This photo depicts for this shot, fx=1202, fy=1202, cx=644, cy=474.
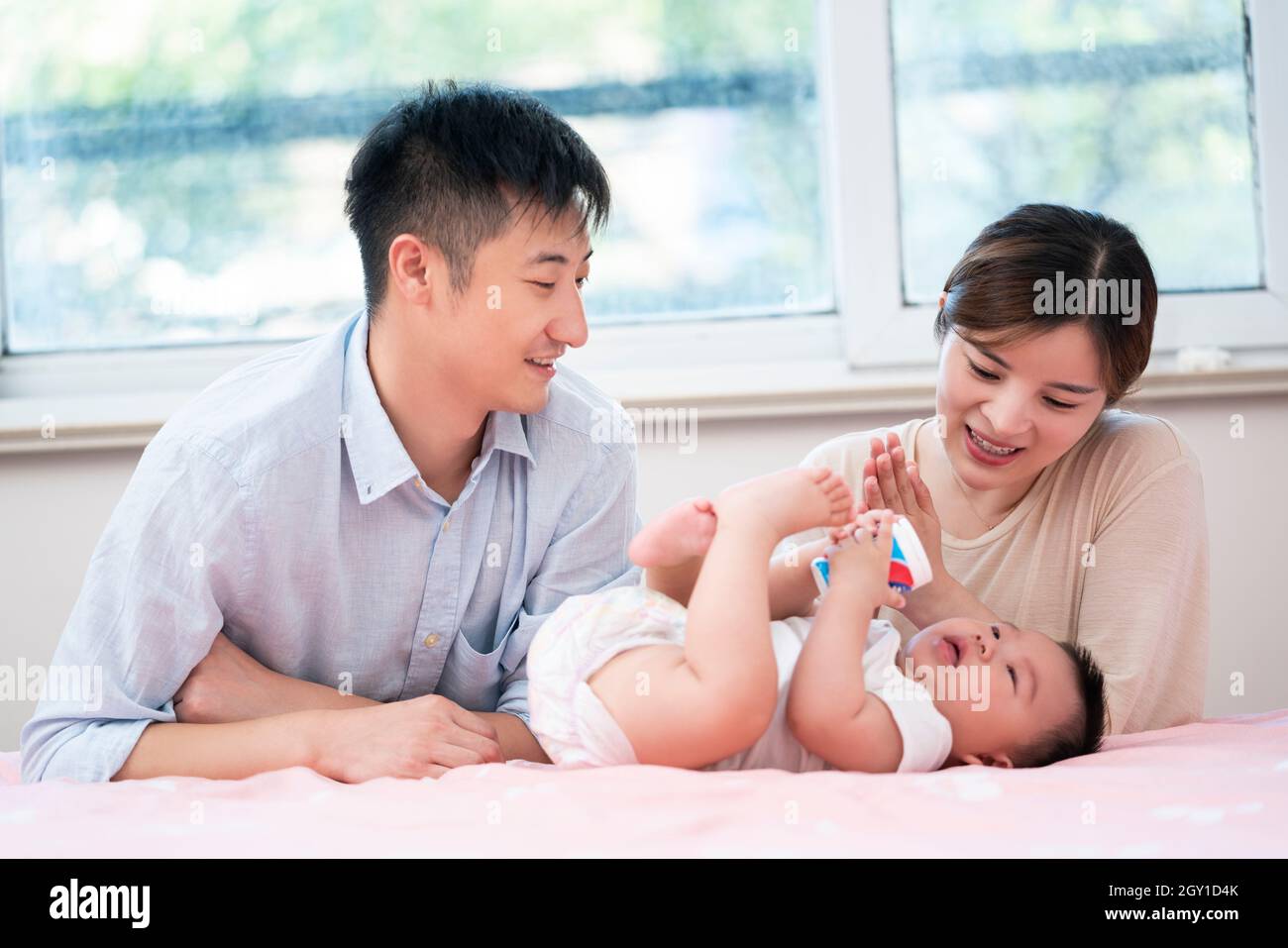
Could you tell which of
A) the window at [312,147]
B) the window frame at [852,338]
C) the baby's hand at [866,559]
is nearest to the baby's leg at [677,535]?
the baby's hand at [866,559]

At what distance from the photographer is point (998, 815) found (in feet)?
3.38

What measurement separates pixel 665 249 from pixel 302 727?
144cm

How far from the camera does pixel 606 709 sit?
51.0 inches

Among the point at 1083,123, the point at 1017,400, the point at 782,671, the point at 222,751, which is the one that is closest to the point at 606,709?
the point at 782,671

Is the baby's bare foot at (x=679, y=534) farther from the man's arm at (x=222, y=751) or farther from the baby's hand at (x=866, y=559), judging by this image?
the man's arm at (x=222, y=751)

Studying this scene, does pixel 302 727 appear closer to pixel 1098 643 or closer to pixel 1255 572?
pixel 1098 643

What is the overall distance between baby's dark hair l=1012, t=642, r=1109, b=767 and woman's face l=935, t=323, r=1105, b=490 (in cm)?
28

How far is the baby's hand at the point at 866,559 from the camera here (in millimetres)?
1345

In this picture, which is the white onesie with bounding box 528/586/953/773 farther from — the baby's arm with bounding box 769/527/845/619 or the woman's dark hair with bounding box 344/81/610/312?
the woman's dark hair with bounding box 344/81/610/312

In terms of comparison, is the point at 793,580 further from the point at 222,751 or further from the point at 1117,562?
the point at 222,751

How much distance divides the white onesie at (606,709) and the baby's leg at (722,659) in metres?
0.02

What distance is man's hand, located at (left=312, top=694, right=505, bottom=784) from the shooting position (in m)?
1.31

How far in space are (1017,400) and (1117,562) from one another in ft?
0.84

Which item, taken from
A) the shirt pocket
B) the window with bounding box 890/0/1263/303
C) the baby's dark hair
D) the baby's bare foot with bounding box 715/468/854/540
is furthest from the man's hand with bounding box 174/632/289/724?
the window with bounding box 890/0/1263/303
